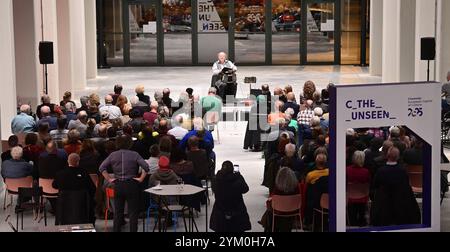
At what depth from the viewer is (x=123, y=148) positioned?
44.8ft

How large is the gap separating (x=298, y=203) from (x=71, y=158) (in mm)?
3191

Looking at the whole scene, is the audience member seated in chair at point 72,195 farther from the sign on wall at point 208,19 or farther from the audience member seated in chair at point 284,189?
the sign on wall at point 208,19

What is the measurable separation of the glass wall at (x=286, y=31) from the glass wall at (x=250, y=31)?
0.46 m

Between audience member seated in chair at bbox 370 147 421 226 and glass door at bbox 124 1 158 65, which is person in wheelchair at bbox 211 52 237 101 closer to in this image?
audience member seated in chair at bbox 370 147 421 226

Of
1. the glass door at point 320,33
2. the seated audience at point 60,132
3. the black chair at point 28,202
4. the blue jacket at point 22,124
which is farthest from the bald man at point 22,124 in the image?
the glass door at point 320,33

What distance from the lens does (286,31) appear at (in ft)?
123

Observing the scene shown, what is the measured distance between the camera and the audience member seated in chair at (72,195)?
13.2m

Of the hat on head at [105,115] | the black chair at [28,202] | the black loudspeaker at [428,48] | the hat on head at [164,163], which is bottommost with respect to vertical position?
the black chair at [28,202]

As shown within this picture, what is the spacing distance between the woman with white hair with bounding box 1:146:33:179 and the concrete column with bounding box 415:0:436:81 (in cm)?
1175

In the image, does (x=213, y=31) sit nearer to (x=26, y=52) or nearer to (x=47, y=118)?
(x=26, y=52)

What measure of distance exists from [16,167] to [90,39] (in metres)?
18.3

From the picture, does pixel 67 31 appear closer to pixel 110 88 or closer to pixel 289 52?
pixel 110 88

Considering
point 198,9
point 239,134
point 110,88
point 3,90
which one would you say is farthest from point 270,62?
point 3,90

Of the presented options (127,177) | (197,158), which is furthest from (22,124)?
(127,177)
